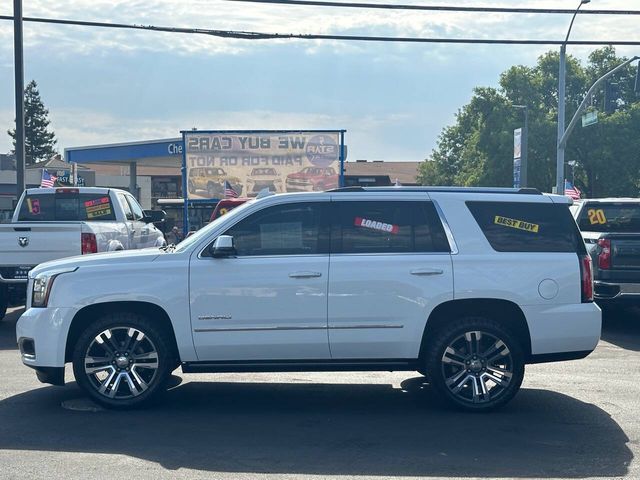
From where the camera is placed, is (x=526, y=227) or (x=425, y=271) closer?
(x=425, y=271)

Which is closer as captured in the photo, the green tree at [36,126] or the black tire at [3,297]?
the black tire at [3,297]

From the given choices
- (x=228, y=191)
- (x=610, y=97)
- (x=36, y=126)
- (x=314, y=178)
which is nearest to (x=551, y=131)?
(x=610, y=97)

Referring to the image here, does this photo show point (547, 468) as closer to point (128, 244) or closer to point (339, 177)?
point (128, 244)

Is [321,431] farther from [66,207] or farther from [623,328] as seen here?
[66,207]

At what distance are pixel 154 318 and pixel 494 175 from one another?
4461 centimetres

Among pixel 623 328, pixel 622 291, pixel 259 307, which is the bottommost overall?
pixel 623 328

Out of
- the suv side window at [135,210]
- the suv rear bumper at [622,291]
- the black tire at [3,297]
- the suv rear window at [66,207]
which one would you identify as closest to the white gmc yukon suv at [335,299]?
the suv rear bumper at [622,291]

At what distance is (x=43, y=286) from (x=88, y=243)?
4.67 metres

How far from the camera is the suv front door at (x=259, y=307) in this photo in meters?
7.05

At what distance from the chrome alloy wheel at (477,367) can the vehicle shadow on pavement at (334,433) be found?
0.20 metres

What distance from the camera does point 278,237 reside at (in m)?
7.23

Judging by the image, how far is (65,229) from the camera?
11.8 m

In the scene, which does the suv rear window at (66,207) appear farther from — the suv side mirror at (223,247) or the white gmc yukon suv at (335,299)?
the suv side mirror at (223,247)

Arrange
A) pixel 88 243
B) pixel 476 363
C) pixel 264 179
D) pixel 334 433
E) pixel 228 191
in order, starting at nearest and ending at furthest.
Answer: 1. pixel 334 433
2. pixel 476 363
3. pixel 88 243
4. pixel 228 191
5. pixel 264 179
